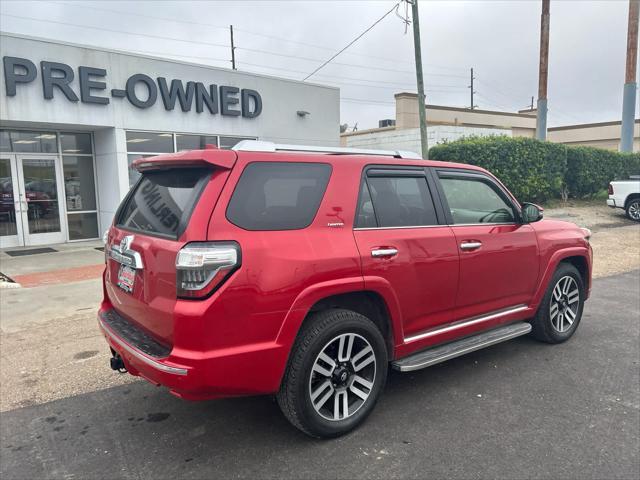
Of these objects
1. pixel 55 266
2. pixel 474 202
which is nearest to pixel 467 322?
pixel 474 202

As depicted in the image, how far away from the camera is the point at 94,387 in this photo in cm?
404

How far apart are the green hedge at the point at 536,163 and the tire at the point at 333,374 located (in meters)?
13.5

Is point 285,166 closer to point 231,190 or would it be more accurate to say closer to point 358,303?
point 231,190

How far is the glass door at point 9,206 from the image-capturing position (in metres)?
11.4

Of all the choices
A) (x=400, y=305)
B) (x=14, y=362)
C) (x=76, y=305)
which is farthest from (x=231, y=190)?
(x=76, y=305)

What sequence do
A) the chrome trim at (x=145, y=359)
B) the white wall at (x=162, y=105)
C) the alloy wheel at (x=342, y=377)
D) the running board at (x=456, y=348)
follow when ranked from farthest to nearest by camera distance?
the white wall at (x=162, y=105), the running board at (x=456, y=348), the alloy wheel at (x=342, y=377), the chrome trim at (x=145, y=359)

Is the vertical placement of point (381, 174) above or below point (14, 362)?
above

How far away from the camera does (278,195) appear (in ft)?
9.89

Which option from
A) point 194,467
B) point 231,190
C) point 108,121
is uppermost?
point 108,121

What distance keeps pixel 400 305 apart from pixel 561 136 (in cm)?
3625

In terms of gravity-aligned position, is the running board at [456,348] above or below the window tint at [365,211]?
below

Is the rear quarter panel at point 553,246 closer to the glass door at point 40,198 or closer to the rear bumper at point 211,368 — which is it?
the rear bumper at point 211,368

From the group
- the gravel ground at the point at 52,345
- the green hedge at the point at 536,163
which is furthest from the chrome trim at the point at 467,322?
the green hedge at the point at 536,163

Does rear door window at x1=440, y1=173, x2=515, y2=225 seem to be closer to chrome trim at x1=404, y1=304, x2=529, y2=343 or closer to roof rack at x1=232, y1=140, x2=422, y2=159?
roof rack at x1=232, y1=140, x2=422, y2=159
